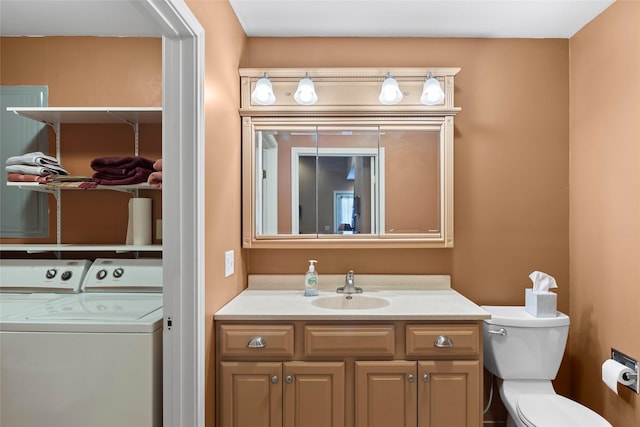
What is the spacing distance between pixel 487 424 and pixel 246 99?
2.37 metres

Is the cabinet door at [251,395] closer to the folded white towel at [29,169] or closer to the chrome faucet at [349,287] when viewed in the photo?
the chrome faucet at [349,287]

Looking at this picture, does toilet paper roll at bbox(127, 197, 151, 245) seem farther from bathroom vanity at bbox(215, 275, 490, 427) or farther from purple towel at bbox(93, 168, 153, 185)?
bathroom vanity at bbox(215, 275, 490, 427)

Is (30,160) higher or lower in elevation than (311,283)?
higher

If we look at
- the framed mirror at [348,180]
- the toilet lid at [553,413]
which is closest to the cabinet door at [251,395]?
the framed mirror at [348,180]

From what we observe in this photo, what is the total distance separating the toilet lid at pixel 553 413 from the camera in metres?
1.58

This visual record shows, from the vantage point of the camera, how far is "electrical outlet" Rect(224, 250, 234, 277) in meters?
1.82

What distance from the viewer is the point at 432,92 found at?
2.08 metres

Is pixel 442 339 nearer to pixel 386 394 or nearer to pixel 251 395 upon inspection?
pixel 386 394

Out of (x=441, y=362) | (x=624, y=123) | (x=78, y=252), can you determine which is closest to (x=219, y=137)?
(x=78, y=252)

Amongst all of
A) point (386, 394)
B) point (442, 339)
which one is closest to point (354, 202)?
point (442, 339)

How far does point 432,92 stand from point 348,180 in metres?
0.67

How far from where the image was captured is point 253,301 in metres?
1.93

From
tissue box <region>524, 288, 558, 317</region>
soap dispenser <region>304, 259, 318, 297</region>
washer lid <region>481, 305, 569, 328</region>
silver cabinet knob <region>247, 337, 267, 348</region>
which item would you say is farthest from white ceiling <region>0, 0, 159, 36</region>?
tissue box <region>524, 288, 558, 317</region>

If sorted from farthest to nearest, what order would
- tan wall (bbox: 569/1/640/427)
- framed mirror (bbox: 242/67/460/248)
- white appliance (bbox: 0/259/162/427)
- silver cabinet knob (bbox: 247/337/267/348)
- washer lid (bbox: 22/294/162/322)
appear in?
1. framed mirror (bbox: 242/67/460/248)
2. tan wall (bbox: 569/1/640/427)
3. silver cabinet knob (bbox: 247/337/267/348)
4. washer lid (bbox: 22/294/162/322)
5. white appliance (bbox: 0/259/162/427)
